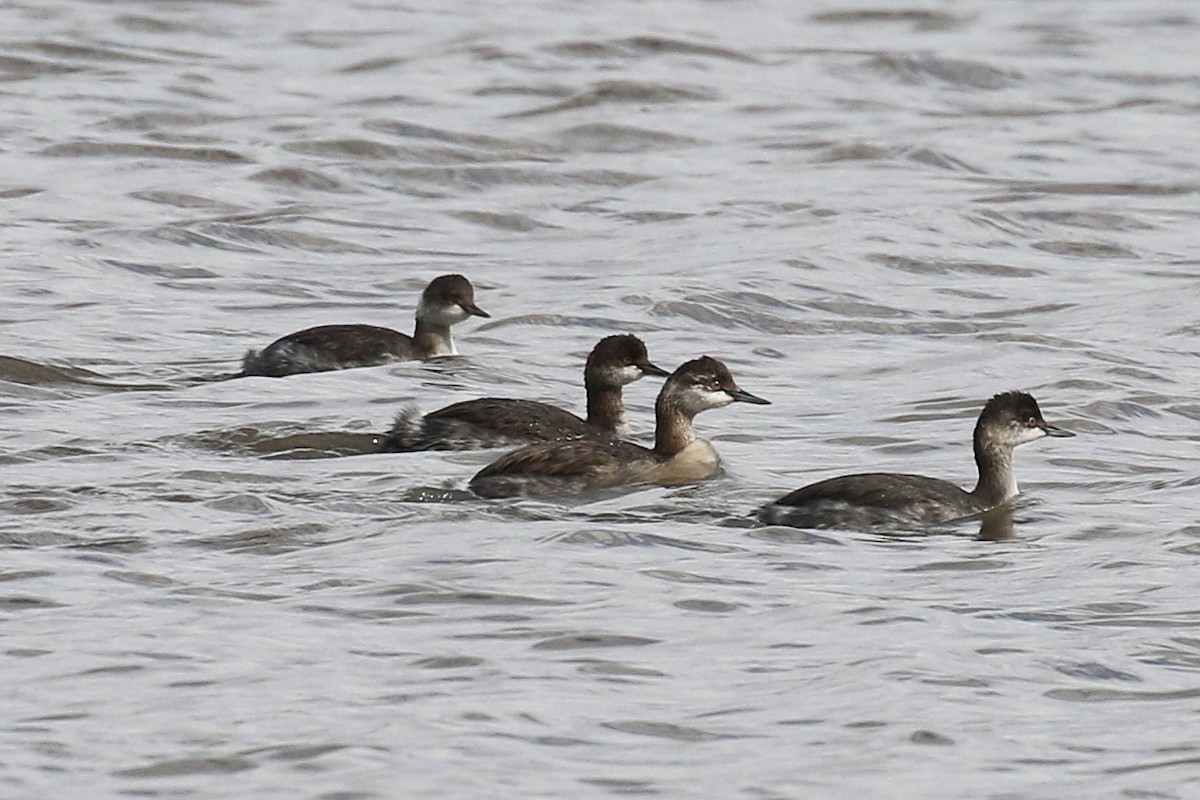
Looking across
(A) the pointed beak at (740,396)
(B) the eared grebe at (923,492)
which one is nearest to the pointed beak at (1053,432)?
(B) the eared grebe at (923,492)

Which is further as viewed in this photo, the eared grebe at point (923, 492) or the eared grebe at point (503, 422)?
the eared grebe at point (503, 422)

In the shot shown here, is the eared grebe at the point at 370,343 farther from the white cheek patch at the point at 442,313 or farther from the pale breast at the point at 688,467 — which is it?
the pale breast at the point at 688,467

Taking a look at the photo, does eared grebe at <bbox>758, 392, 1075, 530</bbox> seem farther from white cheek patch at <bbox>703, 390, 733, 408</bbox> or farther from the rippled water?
white cheek patch at <bbox>703, 390, 733, 408</bbox>

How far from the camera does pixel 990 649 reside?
30.0 feet

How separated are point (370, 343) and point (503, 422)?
220cm

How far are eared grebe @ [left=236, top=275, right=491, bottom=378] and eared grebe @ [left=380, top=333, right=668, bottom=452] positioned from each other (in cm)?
121

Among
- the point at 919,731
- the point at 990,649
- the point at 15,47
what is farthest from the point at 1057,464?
the point at 15,47

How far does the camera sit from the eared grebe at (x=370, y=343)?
14062 millimetres

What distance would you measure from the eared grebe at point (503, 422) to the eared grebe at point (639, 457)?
0.46 meters

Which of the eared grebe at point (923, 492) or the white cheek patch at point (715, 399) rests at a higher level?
the white cheek patch at point (715, 399)

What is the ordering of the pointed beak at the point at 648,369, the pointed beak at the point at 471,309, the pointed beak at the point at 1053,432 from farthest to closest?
1. the pointed beak at the point at 471,309
2. the pointed beak at the point at 648,369
3. the pointed beak at the point at 1053,432

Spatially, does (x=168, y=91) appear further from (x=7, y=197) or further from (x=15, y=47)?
(x=7, y=197)

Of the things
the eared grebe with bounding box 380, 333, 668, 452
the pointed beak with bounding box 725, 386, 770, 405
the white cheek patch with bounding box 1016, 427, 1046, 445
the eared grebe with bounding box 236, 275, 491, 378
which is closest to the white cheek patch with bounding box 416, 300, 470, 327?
the eared grebe with bounding box 236, 275, 491, 378

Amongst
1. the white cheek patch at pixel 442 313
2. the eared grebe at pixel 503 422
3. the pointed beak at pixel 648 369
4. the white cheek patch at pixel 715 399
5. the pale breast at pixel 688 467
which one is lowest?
the pale breast at pixel 688 467
